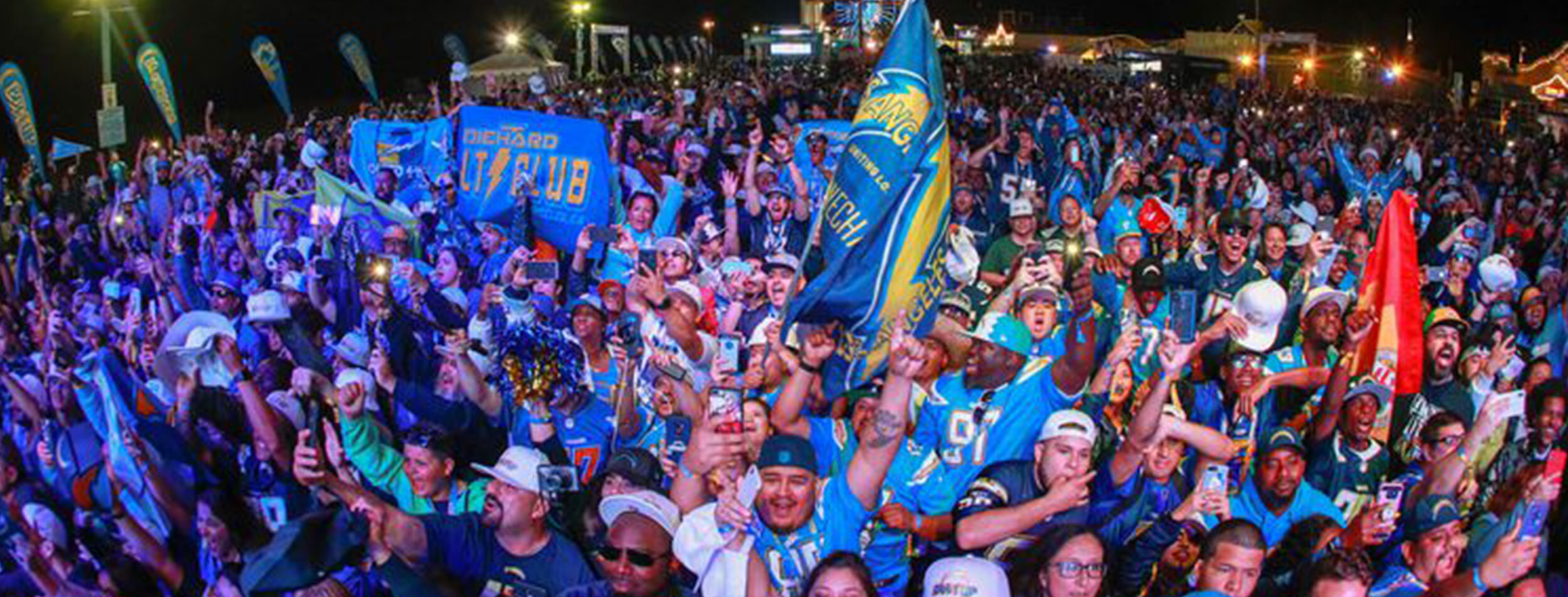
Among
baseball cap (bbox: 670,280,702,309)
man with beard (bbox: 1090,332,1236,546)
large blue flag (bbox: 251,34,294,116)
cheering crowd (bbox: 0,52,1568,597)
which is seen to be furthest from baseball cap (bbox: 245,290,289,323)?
large blue flag (bbox: 251,34,294,116)

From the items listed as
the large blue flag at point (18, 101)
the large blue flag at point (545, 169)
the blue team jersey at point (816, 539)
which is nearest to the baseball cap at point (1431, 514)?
the blue team jersey at point (816, 539)

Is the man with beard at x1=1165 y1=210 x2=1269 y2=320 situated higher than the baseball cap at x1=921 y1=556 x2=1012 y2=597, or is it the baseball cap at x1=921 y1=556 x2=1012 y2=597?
the man with beard at x1=1165 y1=210 x2=1269 y2=320

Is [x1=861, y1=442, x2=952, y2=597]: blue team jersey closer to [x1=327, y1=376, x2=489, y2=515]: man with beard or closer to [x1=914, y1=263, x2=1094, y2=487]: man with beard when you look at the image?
[x1=914, y1=263, x2=1094, y2=487]: man with beard

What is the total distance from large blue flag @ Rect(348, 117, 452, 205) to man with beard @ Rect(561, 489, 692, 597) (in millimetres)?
7396

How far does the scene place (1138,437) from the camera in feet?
15.1

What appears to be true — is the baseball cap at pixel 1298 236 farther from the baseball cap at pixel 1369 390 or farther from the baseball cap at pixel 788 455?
the baseball cap at pixel 788 455

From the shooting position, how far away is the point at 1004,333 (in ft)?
17.2

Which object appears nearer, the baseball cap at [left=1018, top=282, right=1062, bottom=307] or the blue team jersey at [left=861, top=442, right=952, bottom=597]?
the blue team jersey at [left=861, top=442, right=952, bottom=597]

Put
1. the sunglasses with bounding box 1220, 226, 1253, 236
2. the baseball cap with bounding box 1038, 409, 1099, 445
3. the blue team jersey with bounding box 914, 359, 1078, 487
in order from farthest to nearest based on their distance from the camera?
the sunglasses with bounding box 1220, 226, 1253, 236, the blue team jersey with bounding box 914, 359, 1078, 487, the baseball cap with bounding box 1038, 409, 1099, 445

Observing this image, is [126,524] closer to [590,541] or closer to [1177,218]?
[590,541]

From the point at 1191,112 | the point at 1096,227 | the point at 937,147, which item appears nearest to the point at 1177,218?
the point at 1096,227

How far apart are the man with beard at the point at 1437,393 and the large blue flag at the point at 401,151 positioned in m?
7.61

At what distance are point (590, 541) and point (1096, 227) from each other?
5.41m

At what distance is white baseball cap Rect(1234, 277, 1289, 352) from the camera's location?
5.67m
